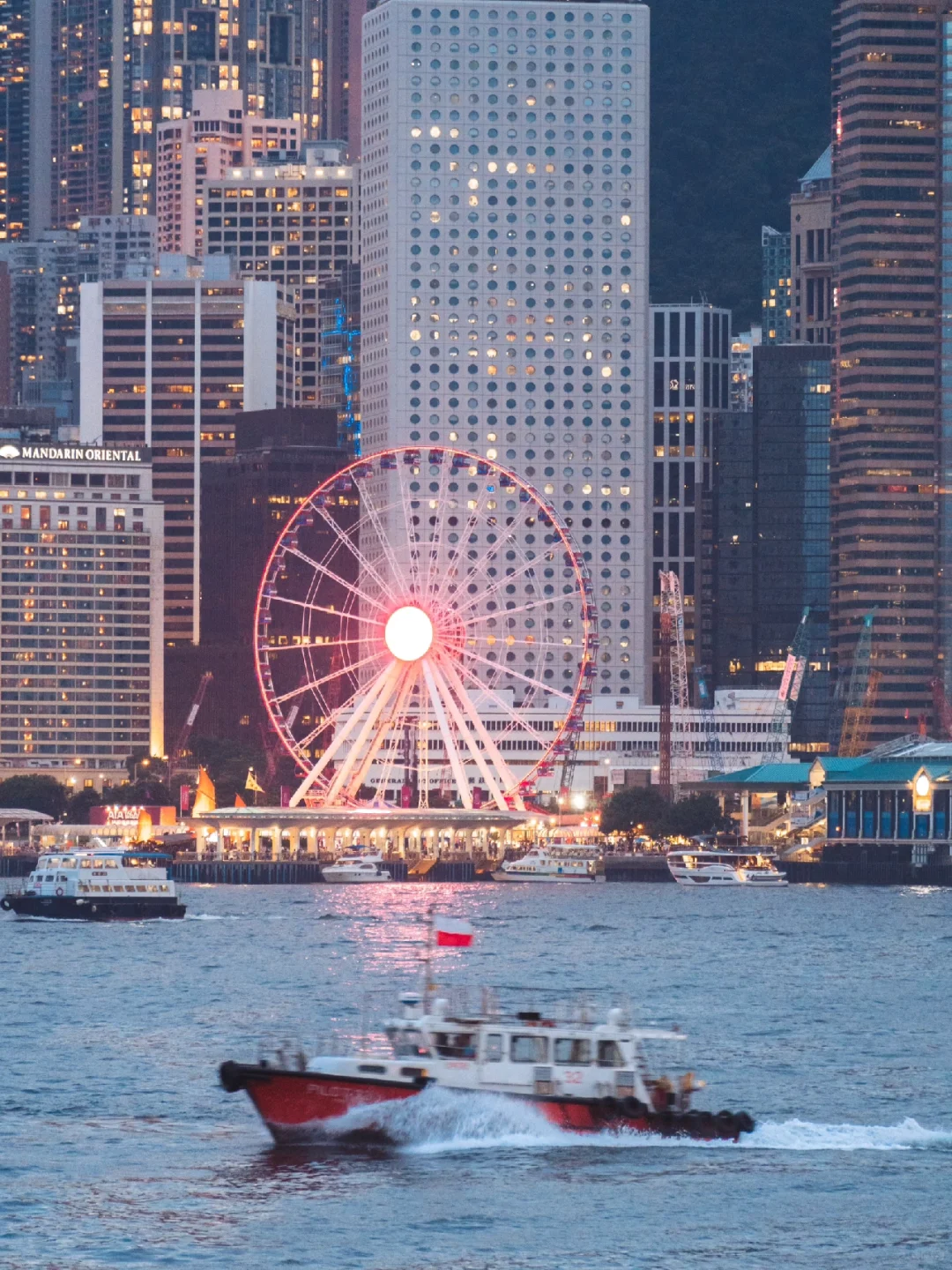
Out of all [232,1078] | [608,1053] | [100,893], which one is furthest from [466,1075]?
[100,893]

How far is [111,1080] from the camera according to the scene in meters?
96.3

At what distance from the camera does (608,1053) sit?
260 feet

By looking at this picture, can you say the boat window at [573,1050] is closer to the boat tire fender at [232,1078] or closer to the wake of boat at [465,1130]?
the wake of boat at [465,1130]

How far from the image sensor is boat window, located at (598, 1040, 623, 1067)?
260ft

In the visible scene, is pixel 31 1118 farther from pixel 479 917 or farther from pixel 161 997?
pixel 479 917

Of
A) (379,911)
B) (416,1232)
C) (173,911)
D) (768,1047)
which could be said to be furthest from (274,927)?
(416,1232)

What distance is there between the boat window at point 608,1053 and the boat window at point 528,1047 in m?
1.33

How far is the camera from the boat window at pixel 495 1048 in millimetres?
79062

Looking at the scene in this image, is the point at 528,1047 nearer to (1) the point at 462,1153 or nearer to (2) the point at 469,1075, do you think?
(2) the point at 469,1075

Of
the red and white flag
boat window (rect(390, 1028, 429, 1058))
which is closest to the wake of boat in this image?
boat window (rect(390, 1028, 429, 1058))

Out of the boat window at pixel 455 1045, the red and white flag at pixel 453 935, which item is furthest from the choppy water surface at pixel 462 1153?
the red and white flag at pixel 453 935

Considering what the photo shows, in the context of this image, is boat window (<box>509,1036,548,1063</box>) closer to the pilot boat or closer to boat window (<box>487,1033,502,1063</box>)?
the pilot boat

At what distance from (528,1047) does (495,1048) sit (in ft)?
2.85

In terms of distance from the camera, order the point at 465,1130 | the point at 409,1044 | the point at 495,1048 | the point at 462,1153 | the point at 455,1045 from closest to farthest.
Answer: the point at 495,1048
the point at 455,1045
the point at 409,1044
the point at 465,1130
the point at 462,1153
